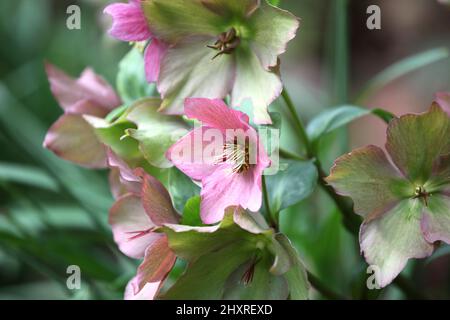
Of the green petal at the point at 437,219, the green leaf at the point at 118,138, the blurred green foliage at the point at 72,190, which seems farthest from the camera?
the blurred green foliage at the point at 72,190

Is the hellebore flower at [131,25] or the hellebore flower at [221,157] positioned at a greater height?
the hellebore flower at [131,25]

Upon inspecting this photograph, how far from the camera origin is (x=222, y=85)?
56cm

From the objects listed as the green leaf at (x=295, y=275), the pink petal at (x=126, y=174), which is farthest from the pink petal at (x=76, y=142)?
the green leaf at (x=295, y=275)

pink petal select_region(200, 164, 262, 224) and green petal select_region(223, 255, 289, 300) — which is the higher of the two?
pink petal select_region(200, 164, 262, 224)

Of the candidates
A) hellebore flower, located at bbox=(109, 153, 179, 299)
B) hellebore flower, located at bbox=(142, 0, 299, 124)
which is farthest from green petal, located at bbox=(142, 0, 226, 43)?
hellebore flower, located at bbox=(109, 153, 179, 299)

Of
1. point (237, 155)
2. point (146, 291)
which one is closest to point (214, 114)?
point (237, 155)

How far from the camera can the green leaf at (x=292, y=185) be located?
0.56 metres

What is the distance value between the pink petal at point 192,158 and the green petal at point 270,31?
2.9 inches

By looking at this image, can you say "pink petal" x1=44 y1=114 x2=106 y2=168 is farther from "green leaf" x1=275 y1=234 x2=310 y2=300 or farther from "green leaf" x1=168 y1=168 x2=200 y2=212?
"green leaf" x1=275 y1=234 x2=310 y2=300

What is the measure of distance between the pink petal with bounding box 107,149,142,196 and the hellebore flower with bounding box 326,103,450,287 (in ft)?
0.48

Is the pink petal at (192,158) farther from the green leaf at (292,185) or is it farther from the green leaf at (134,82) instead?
the green leaf at (134,82)

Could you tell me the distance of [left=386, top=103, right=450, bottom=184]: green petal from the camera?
0.50m

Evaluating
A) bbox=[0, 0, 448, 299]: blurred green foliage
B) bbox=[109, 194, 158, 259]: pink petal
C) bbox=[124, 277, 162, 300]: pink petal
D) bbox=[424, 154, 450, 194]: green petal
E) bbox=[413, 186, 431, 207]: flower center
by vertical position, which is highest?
bbox=[424, 154, 450, 194]: green petal

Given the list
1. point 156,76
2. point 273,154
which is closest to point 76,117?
point 156,76
